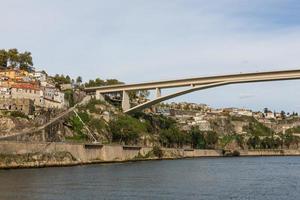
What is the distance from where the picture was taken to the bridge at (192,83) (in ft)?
260

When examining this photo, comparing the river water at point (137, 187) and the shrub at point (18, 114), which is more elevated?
the shrub at point (18, 114)

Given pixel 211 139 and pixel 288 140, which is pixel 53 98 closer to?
pixel 211 139

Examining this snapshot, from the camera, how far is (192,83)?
89.9 meters

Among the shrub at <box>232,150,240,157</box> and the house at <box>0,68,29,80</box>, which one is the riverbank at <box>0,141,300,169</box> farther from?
the shrub at <box>232,150,240,157</box>

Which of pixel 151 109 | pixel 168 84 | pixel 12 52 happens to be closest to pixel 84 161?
pixel 168 84

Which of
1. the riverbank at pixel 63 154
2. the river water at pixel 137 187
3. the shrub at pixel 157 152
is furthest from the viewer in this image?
the shrub at pixel 157 152

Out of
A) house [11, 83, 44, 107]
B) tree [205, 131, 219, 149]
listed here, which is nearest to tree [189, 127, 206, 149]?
tree [205, 131, 219, 149]

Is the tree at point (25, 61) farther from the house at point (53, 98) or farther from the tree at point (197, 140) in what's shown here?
the tree at point (197, 140)

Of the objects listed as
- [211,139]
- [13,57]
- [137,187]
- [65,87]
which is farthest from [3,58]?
[137,187]

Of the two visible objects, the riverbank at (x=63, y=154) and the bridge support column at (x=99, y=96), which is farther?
the bridge support column at (x=99, y=96)

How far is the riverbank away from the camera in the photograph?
53.0 meters

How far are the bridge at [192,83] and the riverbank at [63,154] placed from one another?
11960 millimetres

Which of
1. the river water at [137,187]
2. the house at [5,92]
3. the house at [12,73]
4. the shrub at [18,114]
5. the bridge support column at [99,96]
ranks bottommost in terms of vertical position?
the river water at [137,187]

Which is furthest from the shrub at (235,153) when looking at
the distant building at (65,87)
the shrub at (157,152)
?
the distant building at (65,87)
